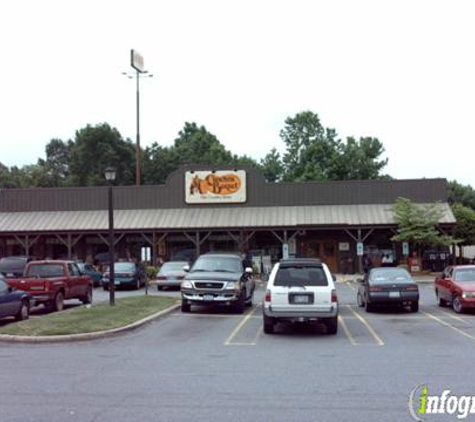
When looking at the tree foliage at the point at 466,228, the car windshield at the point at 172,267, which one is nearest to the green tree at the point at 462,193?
the tree foliage at the point at 466,228

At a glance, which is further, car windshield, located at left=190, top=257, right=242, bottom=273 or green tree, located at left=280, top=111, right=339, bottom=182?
green tree, located at left=280, top=111, right=339, bottom=182

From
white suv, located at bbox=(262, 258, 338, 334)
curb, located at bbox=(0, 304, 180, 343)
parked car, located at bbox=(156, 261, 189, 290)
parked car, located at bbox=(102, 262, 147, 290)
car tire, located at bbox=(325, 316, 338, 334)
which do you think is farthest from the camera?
parked car, located at bbox=(102, 262, 147, 290)

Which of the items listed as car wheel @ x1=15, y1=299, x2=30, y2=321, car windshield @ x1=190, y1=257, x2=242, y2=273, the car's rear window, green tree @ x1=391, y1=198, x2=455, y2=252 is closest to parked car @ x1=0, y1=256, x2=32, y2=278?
car wheel @ x1=15, y1=299, x2=30, y2=321

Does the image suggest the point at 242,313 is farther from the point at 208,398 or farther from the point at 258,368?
the point at 208,398

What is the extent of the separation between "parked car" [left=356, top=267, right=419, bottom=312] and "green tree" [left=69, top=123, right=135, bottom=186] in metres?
54.6

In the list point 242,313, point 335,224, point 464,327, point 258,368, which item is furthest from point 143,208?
point 258,368

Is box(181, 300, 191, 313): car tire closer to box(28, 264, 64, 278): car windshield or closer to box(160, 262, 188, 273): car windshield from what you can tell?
box(28, 264, 64, 278): car windshield

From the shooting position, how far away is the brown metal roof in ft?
129

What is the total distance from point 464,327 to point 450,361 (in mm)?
5408

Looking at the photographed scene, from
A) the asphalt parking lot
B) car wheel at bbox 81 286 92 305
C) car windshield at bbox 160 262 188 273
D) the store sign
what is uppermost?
the store sign

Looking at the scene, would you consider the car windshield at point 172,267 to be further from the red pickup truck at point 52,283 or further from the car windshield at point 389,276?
the car windshield at point 389,276

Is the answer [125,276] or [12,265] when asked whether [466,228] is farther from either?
[12,265]

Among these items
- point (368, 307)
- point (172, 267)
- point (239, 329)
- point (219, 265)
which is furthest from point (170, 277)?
point (239, 329)

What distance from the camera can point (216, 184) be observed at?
4266 cm
